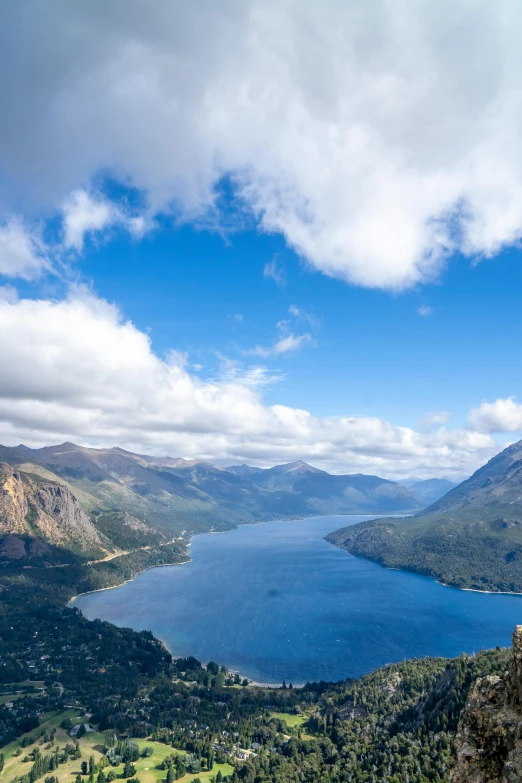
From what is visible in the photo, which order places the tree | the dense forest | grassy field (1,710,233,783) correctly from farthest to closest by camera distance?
1. the tree
2. grassy field (1,710,233,783)
3. the dense forest

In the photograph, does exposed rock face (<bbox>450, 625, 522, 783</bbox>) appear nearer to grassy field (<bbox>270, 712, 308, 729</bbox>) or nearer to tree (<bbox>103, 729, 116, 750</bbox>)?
grassy field (<bbox>270, 712, 308, 729</bbox>)

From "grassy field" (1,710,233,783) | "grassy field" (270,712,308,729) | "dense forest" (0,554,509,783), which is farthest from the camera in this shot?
"grassy field" (270,712,308,729)

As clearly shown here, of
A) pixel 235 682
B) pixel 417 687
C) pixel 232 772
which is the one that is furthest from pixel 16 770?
pixel 417 687

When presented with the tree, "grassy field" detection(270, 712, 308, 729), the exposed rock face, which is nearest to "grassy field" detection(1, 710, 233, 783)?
the tree

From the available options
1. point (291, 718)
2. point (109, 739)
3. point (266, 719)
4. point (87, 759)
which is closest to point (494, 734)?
point (87, 759)

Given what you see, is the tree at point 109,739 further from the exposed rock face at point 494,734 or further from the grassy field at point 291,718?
the exposed rock face at point 494,734

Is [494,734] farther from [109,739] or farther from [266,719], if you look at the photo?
[109,739]
